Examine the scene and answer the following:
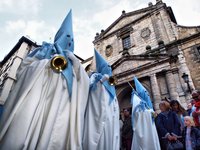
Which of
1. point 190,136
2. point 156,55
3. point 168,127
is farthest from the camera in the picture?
point 156,55

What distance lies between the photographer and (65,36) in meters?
2.52

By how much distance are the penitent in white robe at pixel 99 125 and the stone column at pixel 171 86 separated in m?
6.52

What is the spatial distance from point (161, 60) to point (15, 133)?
923 cm

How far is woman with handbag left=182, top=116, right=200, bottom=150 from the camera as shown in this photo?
272 cm

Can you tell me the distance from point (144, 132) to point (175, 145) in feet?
4.33

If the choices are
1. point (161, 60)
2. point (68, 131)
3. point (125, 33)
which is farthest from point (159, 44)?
point (68, 131)

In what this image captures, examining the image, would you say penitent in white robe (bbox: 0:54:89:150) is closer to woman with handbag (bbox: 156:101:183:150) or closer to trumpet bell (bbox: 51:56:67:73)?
trumpet bell (bbox: 51:56:67:73)

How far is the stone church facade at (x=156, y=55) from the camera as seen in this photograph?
8188 millimetres

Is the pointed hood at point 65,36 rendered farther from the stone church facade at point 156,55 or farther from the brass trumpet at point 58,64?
the stone church facade at point 156,55

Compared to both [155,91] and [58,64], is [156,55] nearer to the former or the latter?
[155,91]

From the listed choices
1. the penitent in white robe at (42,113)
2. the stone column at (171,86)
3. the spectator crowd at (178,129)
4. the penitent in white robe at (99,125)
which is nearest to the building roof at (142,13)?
the stone column at (171,86)

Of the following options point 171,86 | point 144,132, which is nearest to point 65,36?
point 144,132

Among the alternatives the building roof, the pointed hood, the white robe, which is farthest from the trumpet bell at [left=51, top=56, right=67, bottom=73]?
the building roof

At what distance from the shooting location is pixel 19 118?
4.61 feet
